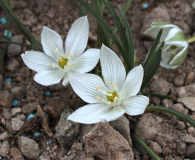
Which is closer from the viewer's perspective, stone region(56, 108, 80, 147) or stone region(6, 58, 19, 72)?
stone region(56, 108, 80, 147)

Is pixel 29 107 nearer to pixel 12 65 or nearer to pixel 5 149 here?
pixel 5 149

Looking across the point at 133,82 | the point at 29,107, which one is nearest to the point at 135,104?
the point at 133,82

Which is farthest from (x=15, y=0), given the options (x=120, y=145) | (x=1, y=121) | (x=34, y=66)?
(x=120, y=145)

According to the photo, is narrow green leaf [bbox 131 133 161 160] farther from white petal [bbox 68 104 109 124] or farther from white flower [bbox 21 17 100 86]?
white flower [bbox 21 17 100 86]

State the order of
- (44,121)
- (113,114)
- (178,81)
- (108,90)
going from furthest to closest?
(178,81) < (44,121) < (108,90) < (113,114)

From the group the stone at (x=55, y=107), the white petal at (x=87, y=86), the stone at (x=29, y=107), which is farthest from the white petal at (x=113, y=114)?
the stone at (x=29, y=107)

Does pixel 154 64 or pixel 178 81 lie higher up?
pixel 154 64

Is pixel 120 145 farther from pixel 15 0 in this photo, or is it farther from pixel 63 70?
pixel 15 0

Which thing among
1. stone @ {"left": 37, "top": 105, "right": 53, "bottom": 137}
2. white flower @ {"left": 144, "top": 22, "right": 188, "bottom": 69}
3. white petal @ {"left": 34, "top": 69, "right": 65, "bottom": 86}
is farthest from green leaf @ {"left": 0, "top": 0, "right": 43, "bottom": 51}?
white flower @ {"left": 144, "top": 22, "right": 188, "bottom": 69}
